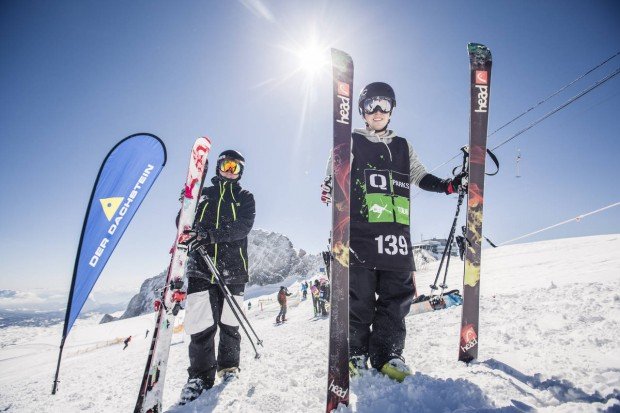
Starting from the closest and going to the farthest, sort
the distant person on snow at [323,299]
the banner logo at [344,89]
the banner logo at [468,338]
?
the banner logo at [468,338] < the banner logo at [344,89] < the distant person on snow at [323,299]

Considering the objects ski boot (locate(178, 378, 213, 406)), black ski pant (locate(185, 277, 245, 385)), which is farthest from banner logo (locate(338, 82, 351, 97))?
ski boot (locate(178, 378, 213, 406))

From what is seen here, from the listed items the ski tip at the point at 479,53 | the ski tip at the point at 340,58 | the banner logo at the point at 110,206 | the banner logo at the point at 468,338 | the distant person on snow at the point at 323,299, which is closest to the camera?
the banner logo at the point at 468,338

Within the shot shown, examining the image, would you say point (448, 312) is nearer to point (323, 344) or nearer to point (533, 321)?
point (533, 321)

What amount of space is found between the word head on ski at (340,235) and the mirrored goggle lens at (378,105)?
0.36 metres

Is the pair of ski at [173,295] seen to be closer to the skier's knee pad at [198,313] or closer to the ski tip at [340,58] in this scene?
the skier's knee pad at [198,313]

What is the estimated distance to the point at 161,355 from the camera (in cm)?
239

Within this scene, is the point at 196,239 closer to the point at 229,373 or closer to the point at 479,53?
the point at 229,373

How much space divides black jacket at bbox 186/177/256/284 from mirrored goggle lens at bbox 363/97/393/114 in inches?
65.3

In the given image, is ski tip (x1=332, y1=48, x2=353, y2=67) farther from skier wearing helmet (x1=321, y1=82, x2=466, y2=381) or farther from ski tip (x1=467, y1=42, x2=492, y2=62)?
ski tip (x1=467, y1=42, x2=492, y2=62)

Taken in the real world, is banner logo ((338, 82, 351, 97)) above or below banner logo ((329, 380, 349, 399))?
above

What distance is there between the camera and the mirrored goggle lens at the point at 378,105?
2955mm

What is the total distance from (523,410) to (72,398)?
449cm

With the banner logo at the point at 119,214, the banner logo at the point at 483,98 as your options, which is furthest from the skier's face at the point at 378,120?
the banner logo at the point at 119,214

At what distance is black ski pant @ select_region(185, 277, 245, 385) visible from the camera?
8.41 ft
